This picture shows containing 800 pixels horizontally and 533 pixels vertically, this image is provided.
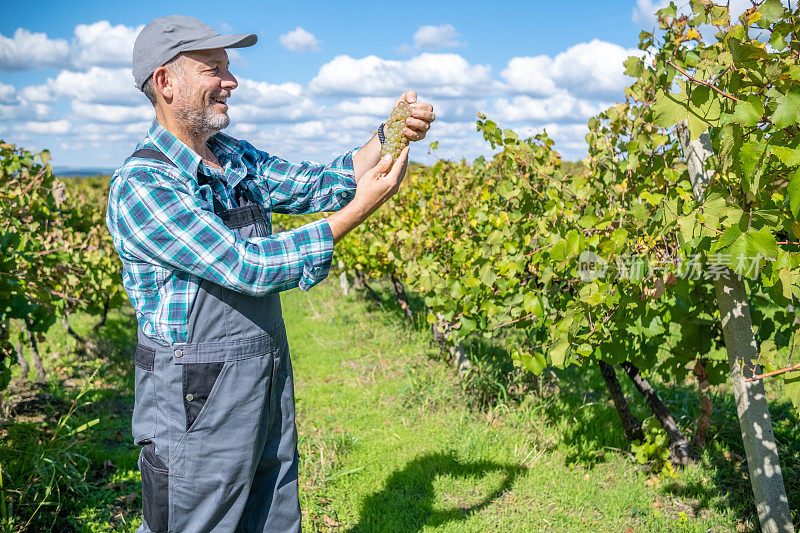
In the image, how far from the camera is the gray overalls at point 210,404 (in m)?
1.85

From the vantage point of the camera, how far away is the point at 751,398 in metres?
2.53

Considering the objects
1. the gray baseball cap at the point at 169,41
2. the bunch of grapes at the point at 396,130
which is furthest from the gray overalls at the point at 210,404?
the bunch of grapes at the point at 396,130

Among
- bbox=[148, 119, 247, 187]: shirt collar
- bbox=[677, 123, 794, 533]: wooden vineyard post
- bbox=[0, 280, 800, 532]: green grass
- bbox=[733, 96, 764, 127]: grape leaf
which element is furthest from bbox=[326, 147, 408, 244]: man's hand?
bbox=[0, 280, 800, 532]: green grass

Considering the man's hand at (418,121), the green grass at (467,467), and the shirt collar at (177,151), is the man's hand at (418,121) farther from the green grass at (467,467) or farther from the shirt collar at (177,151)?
the green grass at (467,467)

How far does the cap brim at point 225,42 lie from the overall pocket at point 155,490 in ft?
3.97

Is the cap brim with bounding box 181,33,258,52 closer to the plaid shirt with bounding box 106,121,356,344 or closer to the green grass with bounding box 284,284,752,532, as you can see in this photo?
the plaid shirt with bounding box 106,121,356,344

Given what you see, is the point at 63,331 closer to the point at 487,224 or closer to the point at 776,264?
the point at 487,224

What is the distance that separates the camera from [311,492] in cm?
336

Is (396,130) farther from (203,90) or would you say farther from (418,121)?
(203,90)

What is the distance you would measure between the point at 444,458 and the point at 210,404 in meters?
2.10

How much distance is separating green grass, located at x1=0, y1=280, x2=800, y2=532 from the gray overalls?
1229 mm

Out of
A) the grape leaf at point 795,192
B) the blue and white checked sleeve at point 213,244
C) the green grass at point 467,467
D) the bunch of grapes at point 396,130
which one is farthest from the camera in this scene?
the green grass at point 467,467

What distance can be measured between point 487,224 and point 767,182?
201 cm

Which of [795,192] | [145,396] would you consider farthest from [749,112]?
[145,396]
